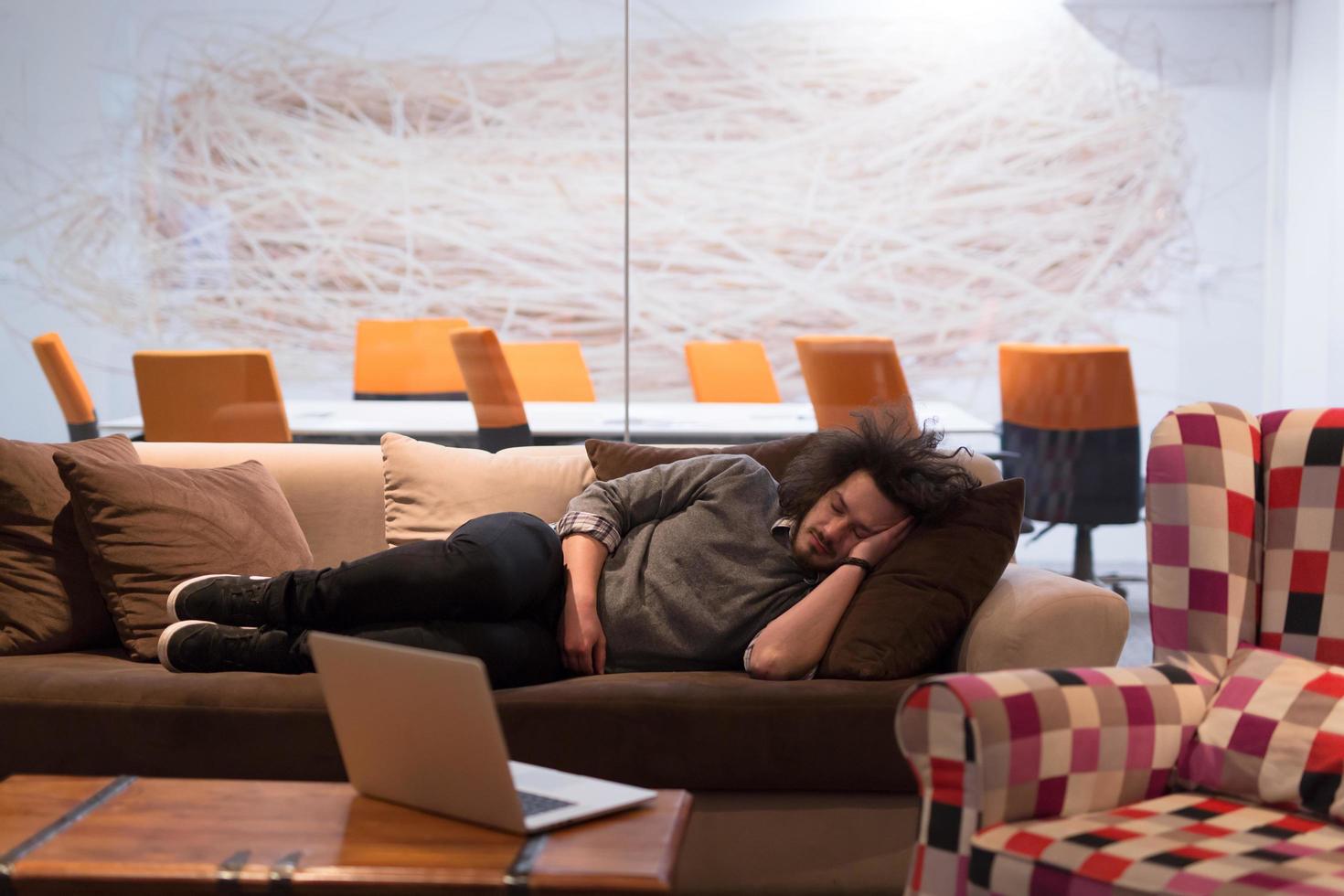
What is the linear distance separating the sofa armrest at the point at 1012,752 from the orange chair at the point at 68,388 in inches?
127

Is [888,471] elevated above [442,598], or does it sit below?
above

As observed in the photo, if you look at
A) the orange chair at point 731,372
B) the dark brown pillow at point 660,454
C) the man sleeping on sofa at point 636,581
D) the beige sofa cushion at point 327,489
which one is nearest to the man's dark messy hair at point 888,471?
the man sleeping on sofa at point 636,581

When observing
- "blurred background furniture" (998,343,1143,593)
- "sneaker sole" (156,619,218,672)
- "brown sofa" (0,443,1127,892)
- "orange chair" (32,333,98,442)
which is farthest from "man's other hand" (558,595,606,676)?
"orange chair" (32,333,98,442)

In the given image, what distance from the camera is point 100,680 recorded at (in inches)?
88.1

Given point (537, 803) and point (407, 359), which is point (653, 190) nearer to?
point (407, 359)

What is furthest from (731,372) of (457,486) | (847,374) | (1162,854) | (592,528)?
(1162,854)

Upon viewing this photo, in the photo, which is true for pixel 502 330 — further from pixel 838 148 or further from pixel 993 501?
Result: pixel 993 501

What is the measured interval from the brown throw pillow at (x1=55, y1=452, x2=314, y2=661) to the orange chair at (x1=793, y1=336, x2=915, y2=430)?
2.03m

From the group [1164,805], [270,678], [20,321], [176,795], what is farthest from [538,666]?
[20,321]

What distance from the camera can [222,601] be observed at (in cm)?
228

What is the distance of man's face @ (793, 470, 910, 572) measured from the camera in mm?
2379

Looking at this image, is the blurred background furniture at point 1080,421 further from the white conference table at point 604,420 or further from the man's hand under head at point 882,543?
the man's hand under head at point 882,543

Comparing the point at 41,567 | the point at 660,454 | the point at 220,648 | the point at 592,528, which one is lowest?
the point at 220,648

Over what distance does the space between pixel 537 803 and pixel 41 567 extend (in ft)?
4.86
